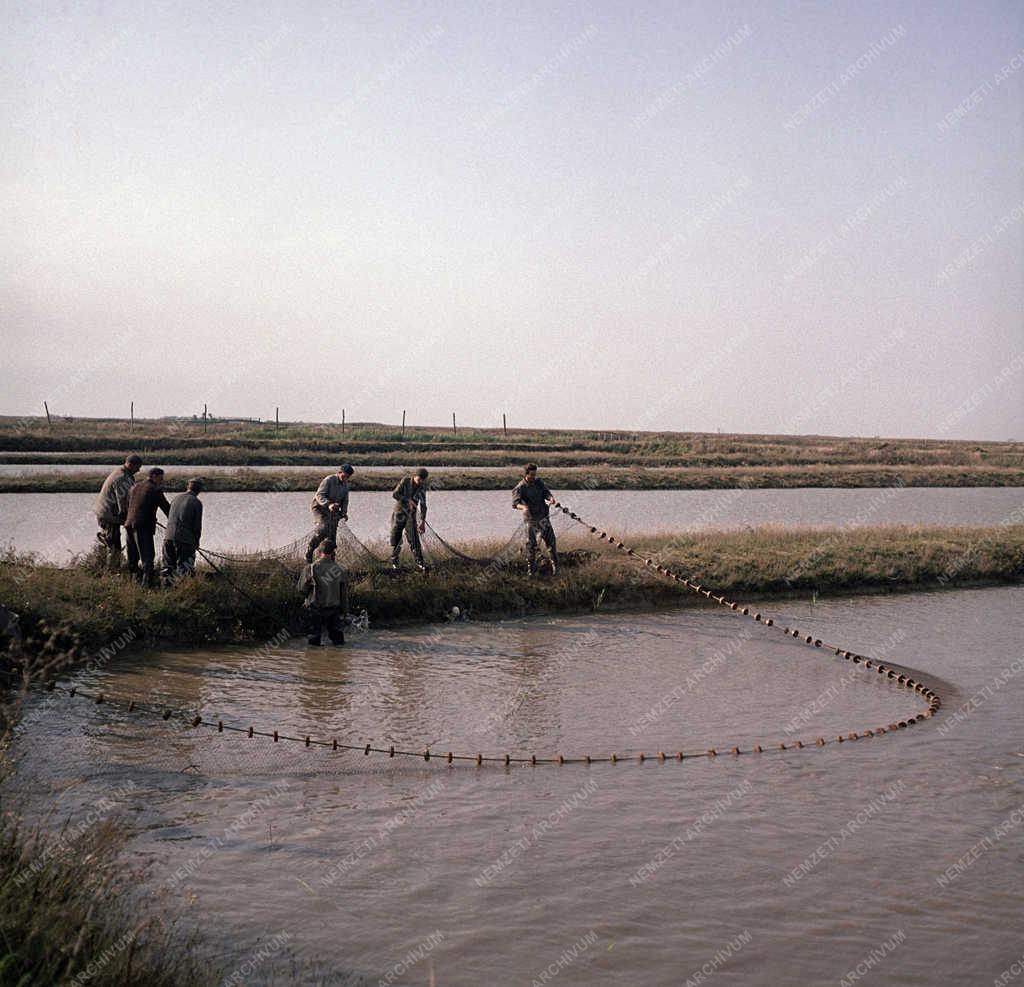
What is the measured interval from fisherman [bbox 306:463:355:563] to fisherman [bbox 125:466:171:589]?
2062mm

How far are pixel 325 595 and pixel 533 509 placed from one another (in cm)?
392

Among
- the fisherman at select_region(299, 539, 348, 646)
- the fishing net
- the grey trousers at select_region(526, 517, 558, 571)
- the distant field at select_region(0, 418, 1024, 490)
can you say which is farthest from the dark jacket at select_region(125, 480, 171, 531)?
the distant field at select_region(0, 418, 1024, 490)

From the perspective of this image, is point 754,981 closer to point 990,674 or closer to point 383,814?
point 383,814

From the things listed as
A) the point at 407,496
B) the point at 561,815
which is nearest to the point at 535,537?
the point at 407,496

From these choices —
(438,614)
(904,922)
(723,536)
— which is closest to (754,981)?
(904,922)

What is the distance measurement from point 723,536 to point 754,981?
609 inches

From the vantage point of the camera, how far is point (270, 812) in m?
8.28

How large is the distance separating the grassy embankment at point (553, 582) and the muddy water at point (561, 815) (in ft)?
2.38

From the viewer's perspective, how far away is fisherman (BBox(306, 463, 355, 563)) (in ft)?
49.7

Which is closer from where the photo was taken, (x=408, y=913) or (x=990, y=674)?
(x=408, y=913)

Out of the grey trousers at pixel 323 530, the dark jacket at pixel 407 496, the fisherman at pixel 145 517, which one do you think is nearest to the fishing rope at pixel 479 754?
the fisherman at pixel 145 517

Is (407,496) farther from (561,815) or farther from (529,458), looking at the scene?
(529,458)

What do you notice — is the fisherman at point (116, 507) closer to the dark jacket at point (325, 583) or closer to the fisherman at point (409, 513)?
the dark jacket at point (325, 583)

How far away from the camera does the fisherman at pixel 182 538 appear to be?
14461mm
